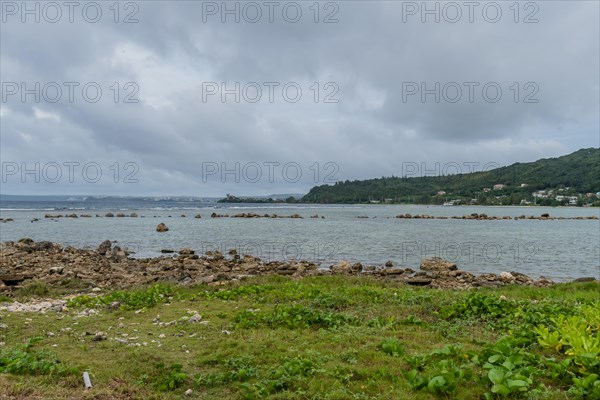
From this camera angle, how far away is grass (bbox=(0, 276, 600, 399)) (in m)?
6.22

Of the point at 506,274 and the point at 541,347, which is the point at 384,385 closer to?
the point at 541,347

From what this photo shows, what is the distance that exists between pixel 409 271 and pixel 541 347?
17.0 metres

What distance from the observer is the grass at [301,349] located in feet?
20.4

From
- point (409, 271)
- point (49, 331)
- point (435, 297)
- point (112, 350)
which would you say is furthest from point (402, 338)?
point (409, 271)

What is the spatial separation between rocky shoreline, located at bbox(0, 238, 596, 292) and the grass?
6918 millimetres

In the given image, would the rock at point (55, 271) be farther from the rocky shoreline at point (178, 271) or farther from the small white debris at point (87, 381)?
the small white debris at point (87, 381)

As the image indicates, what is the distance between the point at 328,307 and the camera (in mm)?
12070

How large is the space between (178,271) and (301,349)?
55.3 feet

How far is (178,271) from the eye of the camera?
2350 cm

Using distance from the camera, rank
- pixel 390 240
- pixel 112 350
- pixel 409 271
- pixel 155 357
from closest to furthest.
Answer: pixel 155 357 < pixel 112 350 < pixel 409 271 < pixel 390 240
